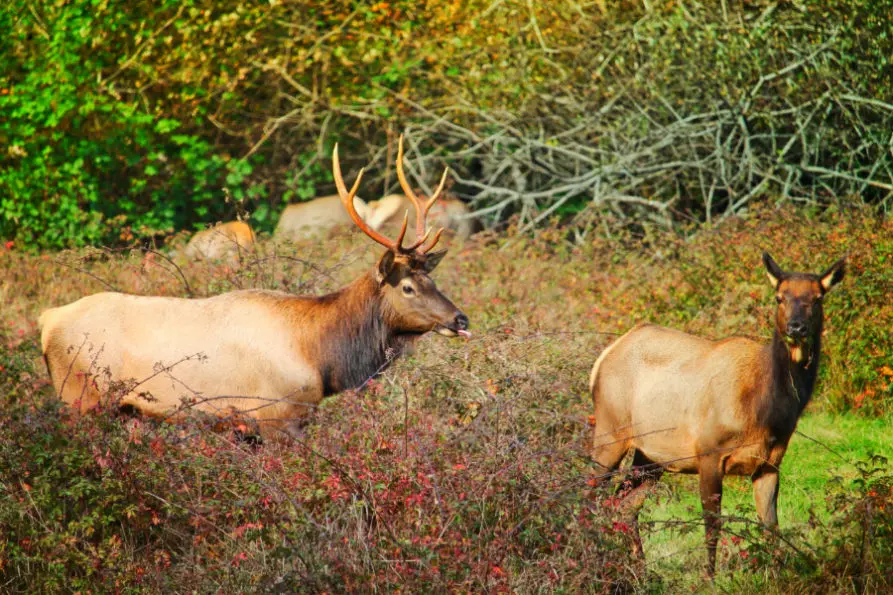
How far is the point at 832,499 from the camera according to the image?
585cm

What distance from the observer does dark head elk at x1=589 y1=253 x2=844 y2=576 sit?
646cm

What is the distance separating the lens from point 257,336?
788 cm

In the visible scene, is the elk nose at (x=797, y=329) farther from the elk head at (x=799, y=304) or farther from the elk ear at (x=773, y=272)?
the elk ear at (x=773, y=272)

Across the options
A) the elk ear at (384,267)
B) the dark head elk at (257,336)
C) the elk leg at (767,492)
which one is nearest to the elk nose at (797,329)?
the elk leg at (767,492)

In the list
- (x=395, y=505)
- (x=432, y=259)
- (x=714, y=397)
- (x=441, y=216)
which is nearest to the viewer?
(x=395, y=505)

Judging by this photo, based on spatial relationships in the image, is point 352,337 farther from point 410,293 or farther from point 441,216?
point 441,216

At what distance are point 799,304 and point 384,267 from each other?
2948 mm

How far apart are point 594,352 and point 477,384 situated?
154 cm

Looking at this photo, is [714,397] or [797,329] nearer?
[797,329]

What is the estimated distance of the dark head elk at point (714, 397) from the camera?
6.46m

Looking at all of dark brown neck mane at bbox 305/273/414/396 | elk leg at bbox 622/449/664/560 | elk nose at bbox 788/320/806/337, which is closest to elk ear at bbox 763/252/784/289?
elk nose at bbox 788/320/806/337

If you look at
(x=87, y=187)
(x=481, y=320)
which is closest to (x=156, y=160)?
(x=87, y=187)

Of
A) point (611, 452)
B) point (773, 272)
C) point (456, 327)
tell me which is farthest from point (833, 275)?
point (456, 327)

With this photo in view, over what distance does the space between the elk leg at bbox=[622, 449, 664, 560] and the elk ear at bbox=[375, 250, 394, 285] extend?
7.13 feet
